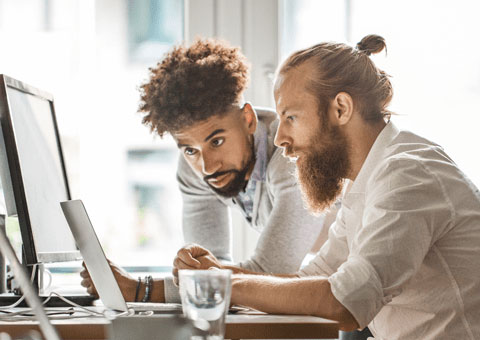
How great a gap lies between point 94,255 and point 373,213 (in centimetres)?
53

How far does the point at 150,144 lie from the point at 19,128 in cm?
114

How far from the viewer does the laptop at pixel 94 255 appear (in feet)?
3.92

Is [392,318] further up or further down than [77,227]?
further down

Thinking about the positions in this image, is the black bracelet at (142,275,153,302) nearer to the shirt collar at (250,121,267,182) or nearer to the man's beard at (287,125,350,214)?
the man's beard at (287,125,350,214)

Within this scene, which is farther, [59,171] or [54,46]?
[54,46]

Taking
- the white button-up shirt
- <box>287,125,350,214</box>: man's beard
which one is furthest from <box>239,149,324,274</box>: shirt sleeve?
the white button-up shirt

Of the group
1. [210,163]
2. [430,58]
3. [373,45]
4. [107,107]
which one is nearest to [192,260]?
[210,163]

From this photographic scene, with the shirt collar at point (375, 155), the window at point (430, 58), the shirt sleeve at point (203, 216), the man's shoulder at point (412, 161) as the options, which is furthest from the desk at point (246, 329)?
the window at point (430, 58)

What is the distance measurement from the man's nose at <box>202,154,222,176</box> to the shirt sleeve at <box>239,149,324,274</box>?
0.55ft

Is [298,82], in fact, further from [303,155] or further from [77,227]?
[77,227]

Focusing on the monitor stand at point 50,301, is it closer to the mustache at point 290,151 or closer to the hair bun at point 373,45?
the mustache at point 290,151

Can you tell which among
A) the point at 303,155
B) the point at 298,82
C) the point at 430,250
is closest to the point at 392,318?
the point at 430,250

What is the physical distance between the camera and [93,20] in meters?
2.51

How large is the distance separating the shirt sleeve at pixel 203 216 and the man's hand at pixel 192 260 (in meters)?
0.56
